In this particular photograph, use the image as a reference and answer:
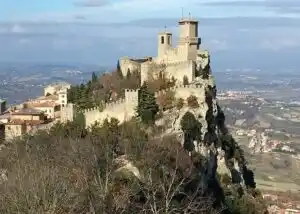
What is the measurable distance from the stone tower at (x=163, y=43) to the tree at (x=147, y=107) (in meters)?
8.16

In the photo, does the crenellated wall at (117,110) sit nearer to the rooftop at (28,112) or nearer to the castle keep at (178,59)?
the castle keep at (178,59)

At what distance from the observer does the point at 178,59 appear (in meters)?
Result: 45.2

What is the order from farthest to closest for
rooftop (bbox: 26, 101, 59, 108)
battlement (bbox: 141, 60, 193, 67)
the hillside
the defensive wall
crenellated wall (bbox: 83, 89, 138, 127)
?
rooftop (bbox: 26, 101, 59, 108) → battlement (bbox: 141, 60, 193, 67) → the defensive wall → crenellated wall (bbox: 83, 89, 138, 127) → the hillside

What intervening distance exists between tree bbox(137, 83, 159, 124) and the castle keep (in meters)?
4.21

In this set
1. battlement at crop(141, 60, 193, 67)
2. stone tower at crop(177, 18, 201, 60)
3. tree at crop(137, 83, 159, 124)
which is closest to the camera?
tree at crop(137, 83, 159, 124)

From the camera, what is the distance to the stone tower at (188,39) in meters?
45.1

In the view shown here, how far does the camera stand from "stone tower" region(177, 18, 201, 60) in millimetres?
45125

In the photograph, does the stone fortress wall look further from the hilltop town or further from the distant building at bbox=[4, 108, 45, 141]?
the distant building at bbox=[4, 108, 45, 141]

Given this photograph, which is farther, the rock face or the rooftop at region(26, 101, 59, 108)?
the rooftop at region(26, 101, 59, 108)

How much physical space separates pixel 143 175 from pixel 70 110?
13489 mm

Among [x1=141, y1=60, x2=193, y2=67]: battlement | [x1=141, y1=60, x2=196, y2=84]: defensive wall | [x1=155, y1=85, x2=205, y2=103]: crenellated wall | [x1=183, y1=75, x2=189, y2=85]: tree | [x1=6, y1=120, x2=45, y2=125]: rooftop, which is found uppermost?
[x1=141, y1=60, x2=193, y2=67]: battlement

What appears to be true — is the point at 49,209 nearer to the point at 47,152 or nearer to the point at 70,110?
the point at 47,152

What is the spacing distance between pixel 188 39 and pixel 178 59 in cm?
173

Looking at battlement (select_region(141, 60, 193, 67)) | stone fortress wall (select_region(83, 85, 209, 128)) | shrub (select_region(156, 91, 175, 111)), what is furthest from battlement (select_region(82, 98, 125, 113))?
battlement (select_region(141, 60, 193, 67))
